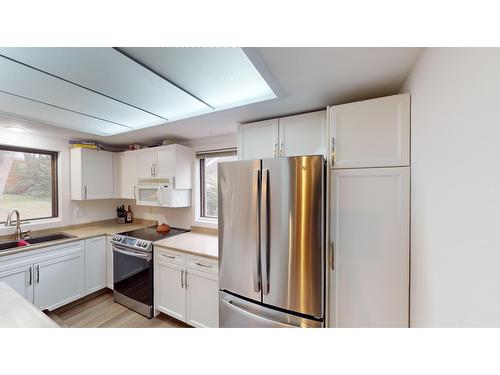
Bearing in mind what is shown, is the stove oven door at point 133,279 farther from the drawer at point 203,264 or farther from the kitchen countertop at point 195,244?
the drawer at point 203,264

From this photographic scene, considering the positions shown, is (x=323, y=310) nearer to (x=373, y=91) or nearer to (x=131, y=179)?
(x=373, y=91)

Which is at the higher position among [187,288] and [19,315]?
[19,315]

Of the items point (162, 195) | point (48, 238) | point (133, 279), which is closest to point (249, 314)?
point (133, 279)

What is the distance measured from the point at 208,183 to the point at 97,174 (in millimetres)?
1596

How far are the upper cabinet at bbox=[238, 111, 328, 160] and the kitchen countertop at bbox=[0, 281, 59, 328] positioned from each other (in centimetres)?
148

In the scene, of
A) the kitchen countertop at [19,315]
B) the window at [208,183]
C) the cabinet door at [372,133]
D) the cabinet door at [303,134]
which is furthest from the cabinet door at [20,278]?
the cabinet door at [372,133]

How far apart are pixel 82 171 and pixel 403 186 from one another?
11.2 ft

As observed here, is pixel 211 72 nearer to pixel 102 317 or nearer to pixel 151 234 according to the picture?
pixel 151 234

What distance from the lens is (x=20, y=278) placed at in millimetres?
1830

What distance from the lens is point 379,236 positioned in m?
1.12

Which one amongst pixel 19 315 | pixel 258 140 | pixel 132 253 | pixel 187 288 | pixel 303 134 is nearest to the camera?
pixel 19 315

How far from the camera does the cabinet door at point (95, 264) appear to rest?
7.63 ft

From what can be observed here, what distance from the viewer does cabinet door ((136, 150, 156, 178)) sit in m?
2.51
